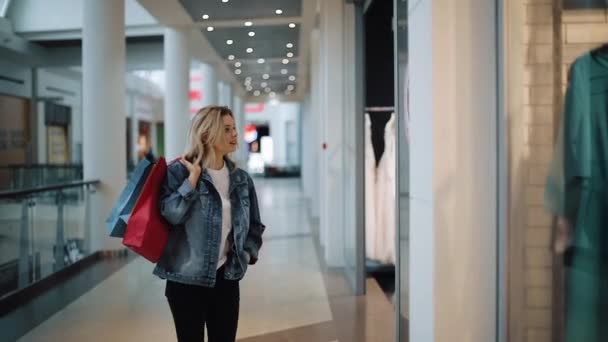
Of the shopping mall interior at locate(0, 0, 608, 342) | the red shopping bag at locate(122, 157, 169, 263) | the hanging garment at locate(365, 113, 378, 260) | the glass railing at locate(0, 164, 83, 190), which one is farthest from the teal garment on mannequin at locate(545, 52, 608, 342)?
the glass railing at locate(0, 164, 83, 190)

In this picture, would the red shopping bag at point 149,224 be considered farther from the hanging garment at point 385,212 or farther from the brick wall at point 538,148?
the hanging garment at point 385,212

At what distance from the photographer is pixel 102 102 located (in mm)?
7465

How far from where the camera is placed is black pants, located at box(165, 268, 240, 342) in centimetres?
232

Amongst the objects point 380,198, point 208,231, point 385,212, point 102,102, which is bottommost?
point 385,212

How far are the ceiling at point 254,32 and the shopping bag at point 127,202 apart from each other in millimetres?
6929

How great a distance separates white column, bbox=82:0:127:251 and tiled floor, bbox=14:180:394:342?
4.02 ft

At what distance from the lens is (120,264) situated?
6844mm

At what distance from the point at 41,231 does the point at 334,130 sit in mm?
3674

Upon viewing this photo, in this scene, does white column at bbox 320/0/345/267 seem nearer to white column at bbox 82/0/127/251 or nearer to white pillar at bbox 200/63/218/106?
white column at bbox 82/0/127/251

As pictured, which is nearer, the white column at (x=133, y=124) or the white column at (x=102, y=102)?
the white column at (x=102, y=102)

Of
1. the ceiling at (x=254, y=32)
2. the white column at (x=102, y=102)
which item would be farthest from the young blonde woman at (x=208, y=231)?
the ceiling at (x=254, y=32)

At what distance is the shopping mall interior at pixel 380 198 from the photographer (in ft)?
5.91

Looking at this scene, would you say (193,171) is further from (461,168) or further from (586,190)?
(586,190)

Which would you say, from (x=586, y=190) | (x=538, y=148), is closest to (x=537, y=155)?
(x=538, y=148)
